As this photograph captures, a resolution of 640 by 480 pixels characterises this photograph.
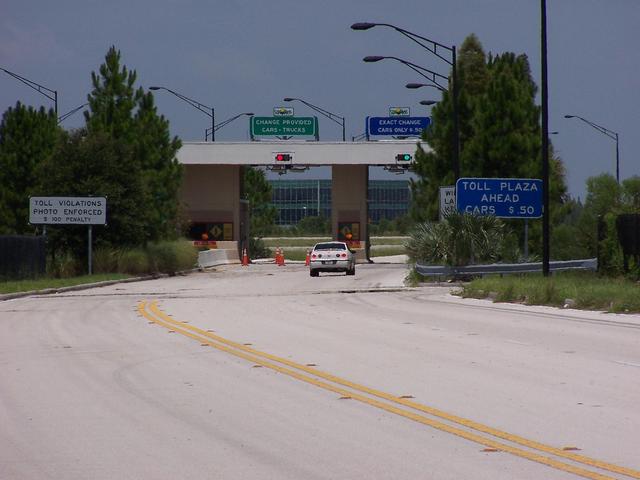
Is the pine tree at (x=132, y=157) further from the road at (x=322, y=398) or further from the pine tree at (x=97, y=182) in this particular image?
the road at (x=322, y=398)

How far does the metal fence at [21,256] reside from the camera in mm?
41469

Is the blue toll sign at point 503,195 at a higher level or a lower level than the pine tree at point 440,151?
lower

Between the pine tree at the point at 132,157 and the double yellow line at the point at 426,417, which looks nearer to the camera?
the double yellow line at the point at 426,417

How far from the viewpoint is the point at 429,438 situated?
9.35m

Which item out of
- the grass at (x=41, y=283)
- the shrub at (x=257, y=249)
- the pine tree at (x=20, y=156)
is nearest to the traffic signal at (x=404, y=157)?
the shrub at (x=257, y=249)

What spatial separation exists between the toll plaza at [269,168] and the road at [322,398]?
52961 millimetres

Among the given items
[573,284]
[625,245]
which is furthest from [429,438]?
[625,245]

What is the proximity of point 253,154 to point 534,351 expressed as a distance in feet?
199

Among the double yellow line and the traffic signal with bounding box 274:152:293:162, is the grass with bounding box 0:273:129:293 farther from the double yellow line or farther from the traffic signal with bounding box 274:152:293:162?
the traffic signal with bounding box 274:152:293:162

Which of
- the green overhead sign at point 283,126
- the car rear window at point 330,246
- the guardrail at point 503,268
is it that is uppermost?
the green overhead sign at point 283,126

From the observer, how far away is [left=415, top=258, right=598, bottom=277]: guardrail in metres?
35.9

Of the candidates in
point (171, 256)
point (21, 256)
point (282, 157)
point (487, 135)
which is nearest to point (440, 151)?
point (487, 135)

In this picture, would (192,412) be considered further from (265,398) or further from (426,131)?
(426,131)

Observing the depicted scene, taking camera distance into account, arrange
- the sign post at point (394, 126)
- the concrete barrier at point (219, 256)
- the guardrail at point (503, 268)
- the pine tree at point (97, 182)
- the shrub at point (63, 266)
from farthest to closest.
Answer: the sign post at point (394, 126) → the concrete barrier at point (219, 256) → the pine tree at point (97, 182) → the shrub at point (63, 266) → the guardrail at point (503, 268)
